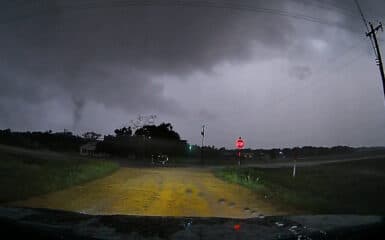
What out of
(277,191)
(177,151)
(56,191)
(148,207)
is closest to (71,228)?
(148,207)

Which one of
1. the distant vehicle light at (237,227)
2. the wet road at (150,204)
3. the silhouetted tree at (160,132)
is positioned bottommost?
the wet road at (150,204)

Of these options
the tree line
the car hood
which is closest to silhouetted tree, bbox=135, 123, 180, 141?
the tree line

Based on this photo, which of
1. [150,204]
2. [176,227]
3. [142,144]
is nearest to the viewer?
[176,227]

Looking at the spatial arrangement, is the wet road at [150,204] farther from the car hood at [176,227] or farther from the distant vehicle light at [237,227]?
the distant vehicle light at [237,227]

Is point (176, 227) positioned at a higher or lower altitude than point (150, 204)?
higher

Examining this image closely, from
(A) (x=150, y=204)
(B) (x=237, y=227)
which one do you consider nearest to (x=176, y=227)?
(B) (x=237, y=227)

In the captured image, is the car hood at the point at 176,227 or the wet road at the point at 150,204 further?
the wet road at the point at 150,204

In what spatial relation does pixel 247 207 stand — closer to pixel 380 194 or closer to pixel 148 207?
pixel 148 207

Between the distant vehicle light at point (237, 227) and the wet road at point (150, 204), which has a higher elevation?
the distant vehicle light at point (237, 227)

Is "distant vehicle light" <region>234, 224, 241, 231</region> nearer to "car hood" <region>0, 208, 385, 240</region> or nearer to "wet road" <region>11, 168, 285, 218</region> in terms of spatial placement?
"car hood" <region>0, 208, 385, 240</region>

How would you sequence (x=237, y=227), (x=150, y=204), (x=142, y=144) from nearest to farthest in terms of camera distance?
1. (x=237, y=227)
2. (x=150, y=204)
3. (x=142, y=144)

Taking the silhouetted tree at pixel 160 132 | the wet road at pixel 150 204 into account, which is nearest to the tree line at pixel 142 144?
the silhouetted tree at pixel 160 132

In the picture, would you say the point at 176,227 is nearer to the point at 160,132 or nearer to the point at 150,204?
the point at 150,204

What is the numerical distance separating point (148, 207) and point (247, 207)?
12.7 ft
